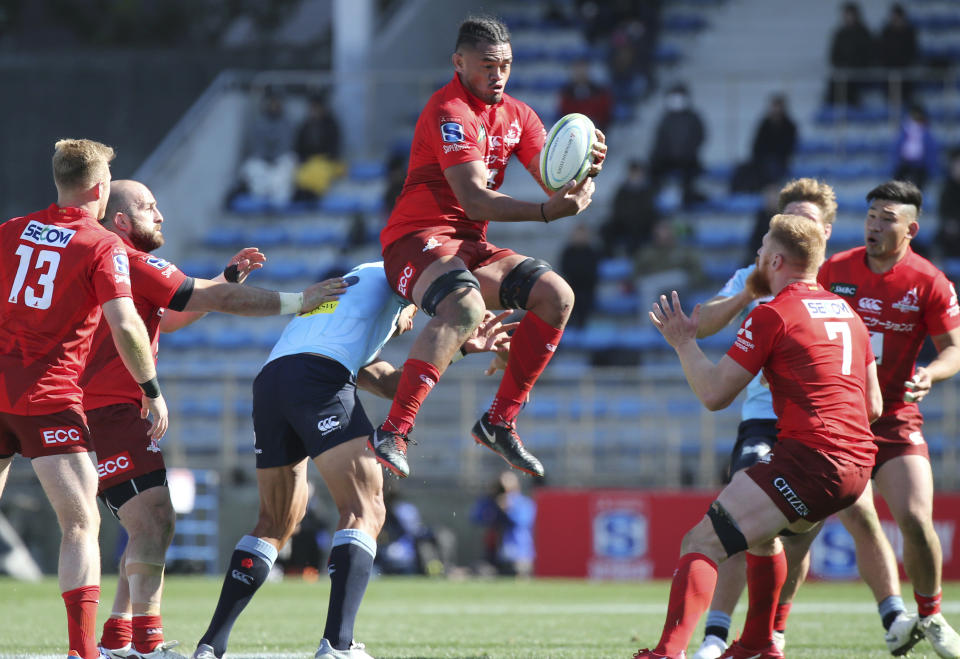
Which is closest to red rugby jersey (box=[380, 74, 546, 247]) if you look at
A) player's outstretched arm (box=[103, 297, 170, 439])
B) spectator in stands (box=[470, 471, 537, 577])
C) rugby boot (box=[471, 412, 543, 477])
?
rugby boot (box=[471, 412, 543, 477])

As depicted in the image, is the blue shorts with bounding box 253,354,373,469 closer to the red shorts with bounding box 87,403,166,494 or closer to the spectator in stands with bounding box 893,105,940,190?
the red shorts with bounding box 87,403,166,494

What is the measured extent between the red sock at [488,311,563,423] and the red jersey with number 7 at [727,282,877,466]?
1.24 m

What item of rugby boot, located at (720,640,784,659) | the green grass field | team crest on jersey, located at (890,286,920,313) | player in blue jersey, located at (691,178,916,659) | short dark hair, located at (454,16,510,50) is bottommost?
the green grass field

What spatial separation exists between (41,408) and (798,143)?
16425mm

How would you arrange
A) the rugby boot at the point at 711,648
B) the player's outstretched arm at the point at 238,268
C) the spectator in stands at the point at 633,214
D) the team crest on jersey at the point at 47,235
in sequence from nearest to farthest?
the team crest on jersey at the point at 47,235 < the rugby boot at the point at 711,648 < the player's outstretched arm at the point at 238,268 < the spectator in stands at the point at 633,214

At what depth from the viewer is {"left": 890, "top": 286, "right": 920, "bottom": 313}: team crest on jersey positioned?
8.07 metres

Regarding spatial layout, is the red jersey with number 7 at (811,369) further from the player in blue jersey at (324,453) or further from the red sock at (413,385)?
the player in blue jersey at (324,453)

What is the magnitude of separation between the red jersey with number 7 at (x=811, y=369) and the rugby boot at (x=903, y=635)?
1544 millimetres

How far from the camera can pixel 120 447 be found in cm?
692

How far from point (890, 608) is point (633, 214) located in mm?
12191

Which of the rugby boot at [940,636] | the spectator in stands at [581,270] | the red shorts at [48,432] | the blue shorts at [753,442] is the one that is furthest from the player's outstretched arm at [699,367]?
the spectator in stands at [581,270]

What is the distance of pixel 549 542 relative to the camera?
16906 millimetres

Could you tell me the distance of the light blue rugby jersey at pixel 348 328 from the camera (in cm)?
668

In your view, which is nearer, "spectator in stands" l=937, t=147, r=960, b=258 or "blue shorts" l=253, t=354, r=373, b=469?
"blue shorts" l=253, t=354, r=373, b=469
